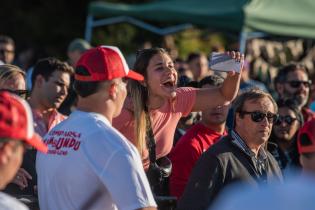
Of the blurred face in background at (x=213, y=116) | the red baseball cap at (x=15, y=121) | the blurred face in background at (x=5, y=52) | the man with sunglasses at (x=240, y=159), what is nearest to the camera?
the red baseball cap at (x=15, y=121)

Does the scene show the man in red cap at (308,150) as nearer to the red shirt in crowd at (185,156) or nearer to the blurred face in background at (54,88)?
the red shirt in crowd at (185,156)

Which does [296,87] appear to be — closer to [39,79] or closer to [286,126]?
[286,126]

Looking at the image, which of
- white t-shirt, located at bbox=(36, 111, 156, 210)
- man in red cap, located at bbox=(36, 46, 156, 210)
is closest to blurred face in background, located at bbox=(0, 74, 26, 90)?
man in red cap, located at bbox=(36, 46, 156, 210)

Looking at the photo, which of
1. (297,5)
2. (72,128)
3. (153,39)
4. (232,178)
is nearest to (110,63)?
(72,128)

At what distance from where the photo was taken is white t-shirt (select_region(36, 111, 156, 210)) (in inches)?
157

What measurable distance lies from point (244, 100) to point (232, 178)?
0.80 m

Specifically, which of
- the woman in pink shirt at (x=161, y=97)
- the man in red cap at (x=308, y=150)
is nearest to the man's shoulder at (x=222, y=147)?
the woman in pink shirt at (x=161, y=97)

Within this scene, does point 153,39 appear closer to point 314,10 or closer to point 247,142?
point 314,10

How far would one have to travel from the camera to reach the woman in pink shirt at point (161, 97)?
5801 mm

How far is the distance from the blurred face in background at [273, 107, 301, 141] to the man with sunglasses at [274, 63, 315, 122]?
1.11m

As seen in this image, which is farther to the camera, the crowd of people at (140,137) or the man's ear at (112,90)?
the man's ear at (112,90)

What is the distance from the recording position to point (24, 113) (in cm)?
351

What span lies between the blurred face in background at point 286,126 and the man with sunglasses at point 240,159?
184cm

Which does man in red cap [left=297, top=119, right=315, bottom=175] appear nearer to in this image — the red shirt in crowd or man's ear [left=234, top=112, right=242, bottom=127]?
man's ear [left=234, top=112, right=242, bottom=127]
